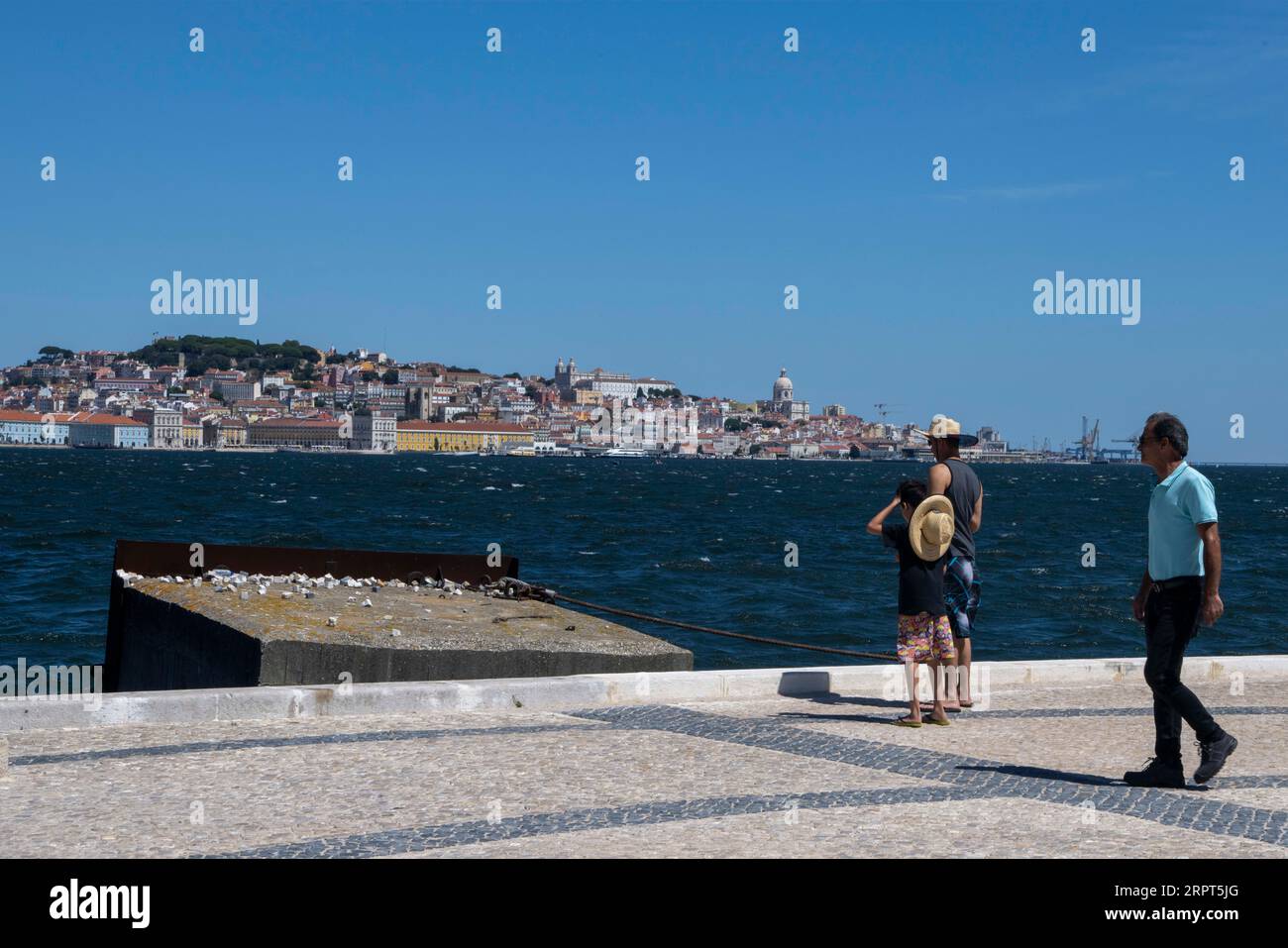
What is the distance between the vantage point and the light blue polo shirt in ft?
22.4

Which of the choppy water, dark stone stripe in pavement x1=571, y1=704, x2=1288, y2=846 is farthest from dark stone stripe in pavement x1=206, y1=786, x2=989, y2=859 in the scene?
the choppy water

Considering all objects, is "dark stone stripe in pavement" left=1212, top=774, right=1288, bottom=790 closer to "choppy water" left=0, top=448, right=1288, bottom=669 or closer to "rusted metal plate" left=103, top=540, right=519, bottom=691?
"rusted metal plate" left=103, top=540, right=519, bottom=691

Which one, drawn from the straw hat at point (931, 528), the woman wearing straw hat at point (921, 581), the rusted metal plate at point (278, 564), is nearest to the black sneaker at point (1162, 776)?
the woman wearing straw hat at point (921, 581)

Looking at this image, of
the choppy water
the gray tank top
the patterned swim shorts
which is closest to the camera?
the patterned swim shorts

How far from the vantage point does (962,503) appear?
9.12 metres

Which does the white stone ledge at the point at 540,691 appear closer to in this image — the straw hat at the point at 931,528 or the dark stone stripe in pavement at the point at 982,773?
the dark stone stripe in pavement at the point at 982,773

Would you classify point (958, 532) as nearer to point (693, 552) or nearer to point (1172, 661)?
point (1172, 661)

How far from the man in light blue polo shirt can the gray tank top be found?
2.01 m

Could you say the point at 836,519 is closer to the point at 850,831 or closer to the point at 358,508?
the point at 358,508

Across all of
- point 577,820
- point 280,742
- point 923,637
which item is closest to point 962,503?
point 923,637

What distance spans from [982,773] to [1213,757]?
3.38ft

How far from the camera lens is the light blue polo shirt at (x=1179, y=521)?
684 cm

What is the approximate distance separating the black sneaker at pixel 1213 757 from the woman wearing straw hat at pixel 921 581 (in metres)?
1.88
